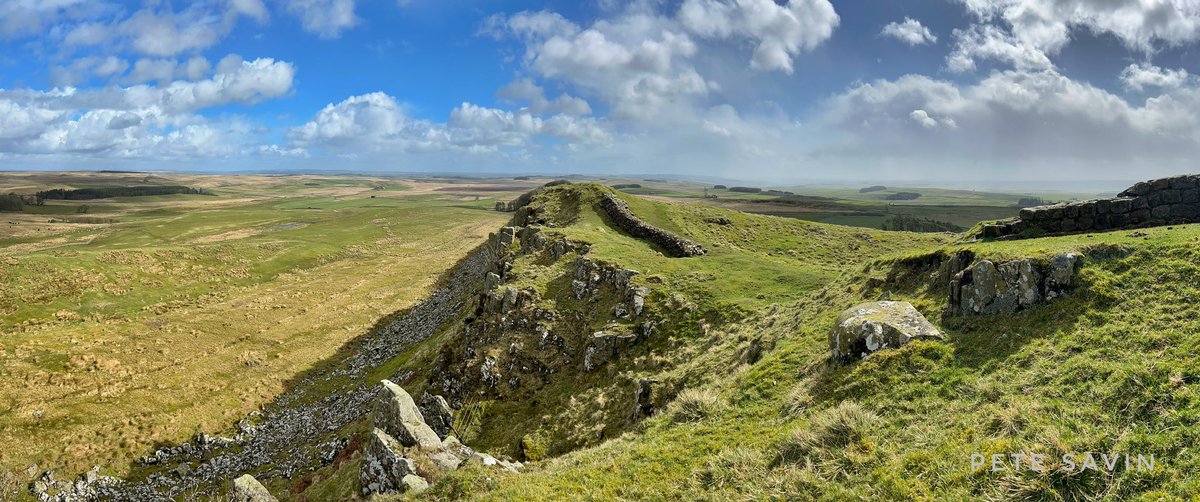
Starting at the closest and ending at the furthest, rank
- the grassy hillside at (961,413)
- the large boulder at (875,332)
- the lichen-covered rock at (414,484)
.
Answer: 1. the grassy hillside at (961,413)
2. the lichen-covered rock at (414,484)
3. the large boulder at (875,332)

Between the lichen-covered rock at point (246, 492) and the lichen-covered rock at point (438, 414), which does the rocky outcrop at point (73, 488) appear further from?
the lichen-covered rock at point (438, 414)

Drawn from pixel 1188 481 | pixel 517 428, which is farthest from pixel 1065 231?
pixel 517 428

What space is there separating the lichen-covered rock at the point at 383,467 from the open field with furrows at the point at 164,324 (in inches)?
988

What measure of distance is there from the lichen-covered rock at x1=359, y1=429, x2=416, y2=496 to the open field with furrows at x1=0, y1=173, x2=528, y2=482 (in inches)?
988

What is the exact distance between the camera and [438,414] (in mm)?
26656

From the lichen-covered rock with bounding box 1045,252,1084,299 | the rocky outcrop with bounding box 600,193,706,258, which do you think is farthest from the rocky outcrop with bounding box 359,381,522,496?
the rocky outcrop with bounding box 600,193,706,258

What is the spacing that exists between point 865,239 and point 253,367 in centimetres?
7045

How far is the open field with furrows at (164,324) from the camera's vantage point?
109ft

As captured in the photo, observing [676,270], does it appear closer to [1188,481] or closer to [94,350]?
[1188,481]

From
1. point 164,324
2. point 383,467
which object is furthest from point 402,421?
point 164,324

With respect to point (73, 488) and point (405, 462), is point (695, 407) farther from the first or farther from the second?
point (73, 488)

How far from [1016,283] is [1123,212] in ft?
48.3

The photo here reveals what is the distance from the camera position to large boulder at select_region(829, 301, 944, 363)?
15367mm

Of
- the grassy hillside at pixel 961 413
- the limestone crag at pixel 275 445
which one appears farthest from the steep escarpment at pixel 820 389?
the limestone crag at pixel 275 445
